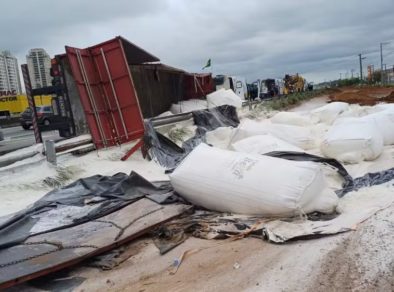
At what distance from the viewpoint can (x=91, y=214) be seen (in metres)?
4.34

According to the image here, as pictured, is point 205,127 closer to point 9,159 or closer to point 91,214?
point 9,159

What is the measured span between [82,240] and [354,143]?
14.1 feet

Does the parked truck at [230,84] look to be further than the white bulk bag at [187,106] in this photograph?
Yes

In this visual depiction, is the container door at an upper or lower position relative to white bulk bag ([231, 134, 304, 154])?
upper

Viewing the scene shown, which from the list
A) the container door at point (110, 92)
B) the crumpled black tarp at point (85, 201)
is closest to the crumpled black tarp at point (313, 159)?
the crumpled black tarp at point (85, 201)

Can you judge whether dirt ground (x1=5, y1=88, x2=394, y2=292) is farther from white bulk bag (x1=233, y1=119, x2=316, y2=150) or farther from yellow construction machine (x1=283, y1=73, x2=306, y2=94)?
yellow construction machine (x1=283, y1=73, x2=306, y2=94)

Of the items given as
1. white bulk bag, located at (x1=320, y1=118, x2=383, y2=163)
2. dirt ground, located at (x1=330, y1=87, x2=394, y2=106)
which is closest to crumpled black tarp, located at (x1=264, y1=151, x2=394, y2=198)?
white bulk bag, located at (x1=320, y1=118, x2=383, y2=163)

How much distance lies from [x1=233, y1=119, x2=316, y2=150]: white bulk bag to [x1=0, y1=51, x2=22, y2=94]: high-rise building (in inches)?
1801

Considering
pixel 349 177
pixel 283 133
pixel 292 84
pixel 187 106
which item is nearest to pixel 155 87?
pixel 187 106

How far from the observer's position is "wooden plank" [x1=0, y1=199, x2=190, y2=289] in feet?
10.3

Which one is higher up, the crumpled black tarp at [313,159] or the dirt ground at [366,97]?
the crumpled black tarp at [313,159]

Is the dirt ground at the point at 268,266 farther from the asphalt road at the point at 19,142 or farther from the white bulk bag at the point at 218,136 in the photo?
the asphalt road at the point at 19,142

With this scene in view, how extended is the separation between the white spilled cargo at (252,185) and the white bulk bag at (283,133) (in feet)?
10.1

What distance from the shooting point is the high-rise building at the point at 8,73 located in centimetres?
4981
